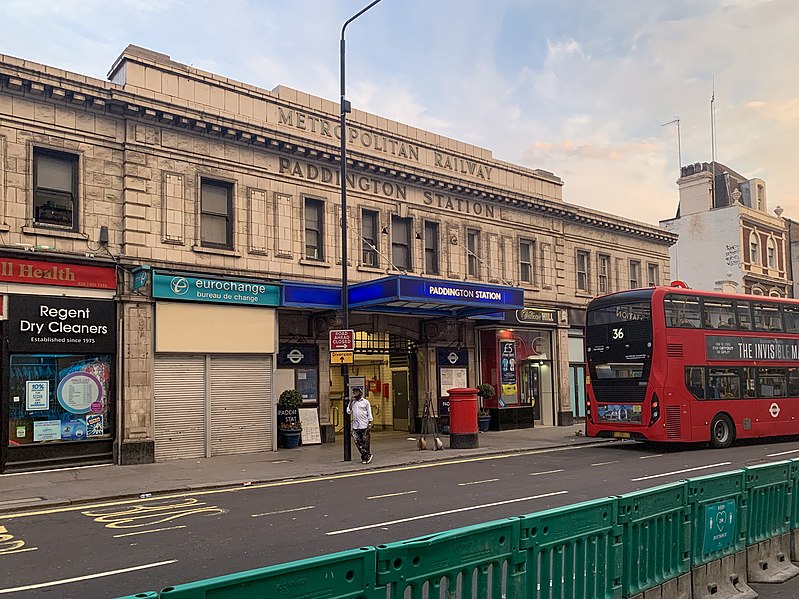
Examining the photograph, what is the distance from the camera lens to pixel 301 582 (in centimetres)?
370

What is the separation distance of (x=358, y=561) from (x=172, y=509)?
9.25m

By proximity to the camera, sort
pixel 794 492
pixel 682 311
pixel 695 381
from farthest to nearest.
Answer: pixel 695 381 < pixel 682 311 < pixel 794 492

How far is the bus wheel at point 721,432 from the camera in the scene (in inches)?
810

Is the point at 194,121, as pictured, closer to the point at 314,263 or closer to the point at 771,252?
the point at 314,263

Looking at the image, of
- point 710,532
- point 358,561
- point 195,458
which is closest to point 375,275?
point 195,458

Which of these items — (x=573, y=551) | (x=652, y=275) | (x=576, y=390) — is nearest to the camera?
(x=573, y=551)

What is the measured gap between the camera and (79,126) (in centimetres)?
1783

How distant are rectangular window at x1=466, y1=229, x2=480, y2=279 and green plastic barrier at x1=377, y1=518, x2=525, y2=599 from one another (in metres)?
22.4

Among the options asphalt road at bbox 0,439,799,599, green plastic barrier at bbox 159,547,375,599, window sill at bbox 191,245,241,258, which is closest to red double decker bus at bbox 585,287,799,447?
asphalt road at bbox 0,439,799,599

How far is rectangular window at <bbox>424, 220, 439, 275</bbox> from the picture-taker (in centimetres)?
2584

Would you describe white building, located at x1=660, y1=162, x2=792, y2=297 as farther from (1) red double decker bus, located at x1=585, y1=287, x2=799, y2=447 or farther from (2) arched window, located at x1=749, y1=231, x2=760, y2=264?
(1) red double decker bus, located at x1=585, y1=287, x2=799, y2=447

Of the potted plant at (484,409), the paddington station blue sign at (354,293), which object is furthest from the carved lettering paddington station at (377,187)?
the potted plant at (484,409)

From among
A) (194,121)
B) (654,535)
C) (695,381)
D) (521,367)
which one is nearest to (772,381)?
(695,381)

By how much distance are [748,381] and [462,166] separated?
40.7 ft
